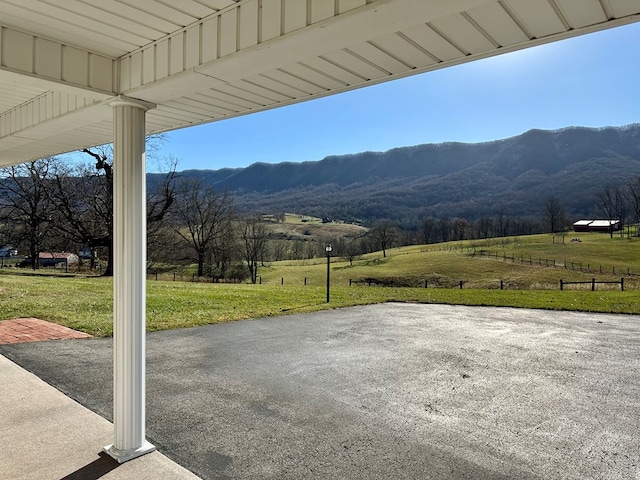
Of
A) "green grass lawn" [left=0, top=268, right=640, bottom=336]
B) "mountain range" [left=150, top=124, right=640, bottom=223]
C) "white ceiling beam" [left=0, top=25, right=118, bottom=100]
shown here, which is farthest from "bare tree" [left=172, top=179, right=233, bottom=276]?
"mountain range" [left=150, top=124, right=640, bottom=223]

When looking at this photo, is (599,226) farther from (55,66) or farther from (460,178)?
(55,66)

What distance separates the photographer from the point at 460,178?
4719 inches

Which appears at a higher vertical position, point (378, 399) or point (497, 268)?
point (378, 399)

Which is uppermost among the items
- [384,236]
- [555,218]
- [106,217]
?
[555,218]

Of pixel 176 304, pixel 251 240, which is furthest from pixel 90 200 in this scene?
pixel 251 240

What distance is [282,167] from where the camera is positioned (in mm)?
192750

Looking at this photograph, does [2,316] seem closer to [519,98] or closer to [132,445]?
[132,445]

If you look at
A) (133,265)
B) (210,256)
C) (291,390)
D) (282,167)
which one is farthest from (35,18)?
(282,167)

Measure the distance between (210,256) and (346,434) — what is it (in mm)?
29604

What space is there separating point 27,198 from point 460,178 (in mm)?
115170

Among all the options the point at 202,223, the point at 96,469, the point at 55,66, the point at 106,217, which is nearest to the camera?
the point at 55,66

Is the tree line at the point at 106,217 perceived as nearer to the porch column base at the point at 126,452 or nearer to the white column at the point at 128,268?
the white column at the point at 128,268

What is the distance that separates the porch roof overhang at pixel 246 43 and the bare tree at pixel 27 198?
64.6ft

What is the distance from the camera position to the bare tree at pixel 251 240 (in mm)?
37756
